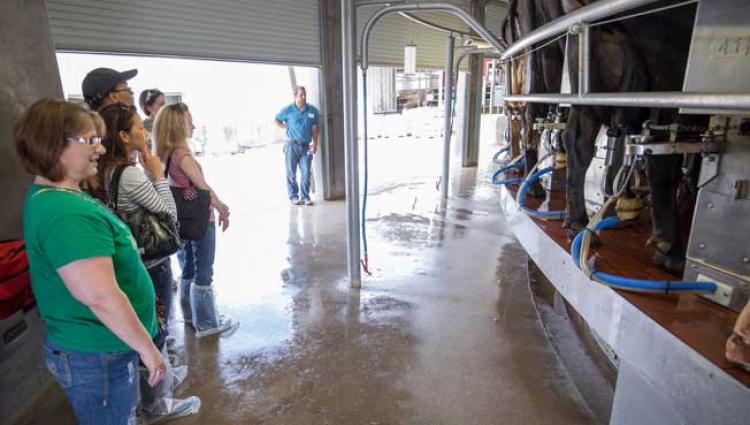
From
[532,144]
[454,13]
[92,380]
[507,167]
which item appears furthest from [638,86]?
[92,380]

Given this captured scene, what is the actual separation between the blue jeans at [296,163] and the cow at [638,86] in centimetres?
419

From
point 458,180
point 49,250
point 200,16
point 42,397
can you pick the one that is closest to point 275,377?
point 42,397

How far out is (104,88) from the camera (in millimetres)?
1732

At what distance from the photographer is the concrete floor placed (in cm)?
199

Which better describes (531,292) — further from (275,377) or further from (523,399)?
Result: (275,377)

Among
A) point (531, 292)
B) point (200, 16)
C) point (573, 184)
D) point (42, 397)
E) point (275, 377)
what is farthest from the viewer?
point (200, 16)

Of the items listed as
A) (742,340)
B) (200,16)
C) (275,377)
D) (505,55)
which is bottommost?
(275,377)

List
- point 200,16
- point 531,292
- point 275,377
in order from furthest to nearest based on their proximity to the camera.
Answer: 1. point 200,16
2. point 531,292
3. point 275,377

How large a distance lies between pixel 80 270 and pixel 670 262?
1858 millimetres

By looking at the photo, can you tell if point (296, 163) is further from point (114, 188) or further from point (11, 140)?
point (114, 188)

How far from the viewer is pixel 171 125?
2.28 metres

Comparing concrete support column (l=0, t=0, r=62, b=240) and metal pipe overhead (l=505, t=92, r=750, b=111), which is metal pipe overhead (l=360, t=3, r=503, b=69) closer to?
metal pipe overhead (l=505, t=92, r=750, b=111)

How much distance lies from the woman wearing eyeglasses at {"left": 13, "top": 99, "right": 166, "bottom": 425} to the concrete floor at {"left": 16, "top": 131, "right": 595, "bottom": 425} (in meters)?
0.83

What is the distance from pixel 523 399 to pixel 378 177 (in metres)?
5.77
